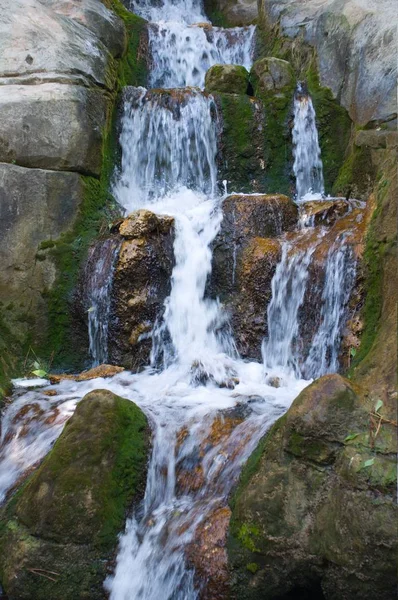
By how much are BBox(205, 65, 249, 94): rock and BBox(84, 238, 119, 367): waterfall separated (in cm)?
378

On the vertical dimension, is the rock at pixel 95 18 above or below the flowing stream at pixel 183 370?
above

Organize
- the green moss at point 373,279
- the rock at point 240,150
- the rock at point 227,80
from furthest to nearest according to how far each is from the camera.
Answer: the rock at point 227,80 < the rock at point 240,150 < the green moss at point 373,279

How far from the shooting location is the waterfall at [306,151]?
28.4 feet

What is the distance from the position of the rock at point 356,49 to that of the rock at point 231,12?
293 cm

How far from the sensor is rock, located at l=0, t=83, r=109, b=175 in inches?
287

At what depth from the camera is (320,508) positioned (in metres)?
3.32

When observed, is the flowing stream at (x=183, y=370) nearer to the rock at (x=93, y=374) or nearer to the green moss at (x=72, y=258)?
the rock at (x=93, y=374)

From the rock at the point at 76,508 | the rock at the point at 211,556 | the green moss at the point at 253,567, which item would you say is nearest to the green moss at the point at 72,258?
the rock at the point at 76,508

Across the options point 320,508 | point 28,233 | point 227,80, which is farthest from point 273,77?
point 320,508

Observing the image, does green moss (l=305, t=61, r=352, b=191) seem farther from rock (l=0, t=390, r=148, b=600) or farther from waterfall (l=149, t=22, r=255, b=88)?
rock (l=0, t=390, r=148, b=600)

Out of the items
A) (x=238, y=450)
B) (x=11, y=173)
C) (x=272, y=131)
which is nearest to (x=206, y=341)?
(x=238, y=450)

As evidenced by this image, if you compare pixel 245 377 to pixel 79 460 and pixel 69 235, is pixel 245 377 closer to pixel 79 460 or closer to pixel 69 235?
pixel 79 460

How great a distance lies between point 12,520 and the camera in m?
3.89

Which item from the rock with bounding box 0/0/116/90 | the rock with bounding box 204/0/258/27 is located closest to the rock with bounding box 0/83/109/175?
the rock with bounding box 0/0/116/90
